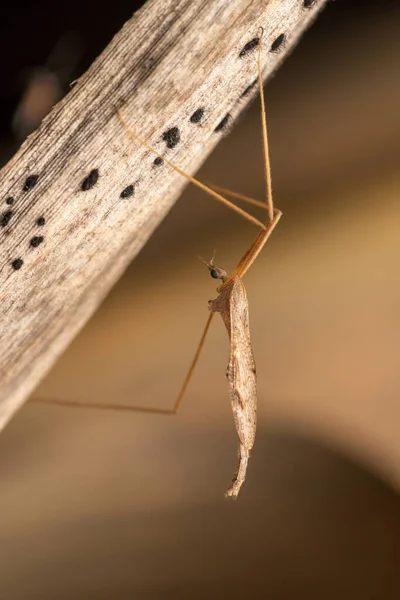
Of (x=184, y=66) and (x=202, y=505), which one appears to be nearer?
(x=184, y=66)

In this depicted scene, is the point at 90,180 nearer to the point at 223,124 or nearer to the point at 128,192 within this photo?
the point at 128,192

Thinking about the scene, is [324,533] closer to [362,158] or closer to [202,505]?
[202,505]

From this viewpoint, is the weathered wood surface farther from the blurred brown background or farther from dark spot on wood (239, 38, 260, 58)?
the blurred brown background

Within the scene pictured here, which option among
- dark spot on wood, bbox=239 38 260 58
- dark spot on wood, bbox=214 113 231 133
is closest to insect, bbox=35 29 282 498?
dark spot on wood, bbox=214 113 231 133

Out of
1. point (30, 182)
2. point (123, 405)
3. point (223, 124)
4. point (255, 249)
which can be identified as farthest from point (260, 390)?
point (30, 182)

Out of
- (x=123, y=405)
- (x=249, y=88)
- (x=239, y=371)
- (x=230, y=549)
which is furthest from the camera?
(x=123, y=405)

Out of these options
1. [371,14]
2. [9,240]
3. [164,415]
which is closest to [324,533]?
[164,415]
